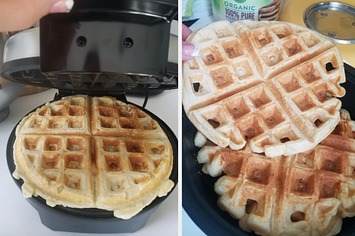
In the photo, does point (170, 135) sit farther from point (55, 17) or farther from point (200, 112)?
point (55, 17)

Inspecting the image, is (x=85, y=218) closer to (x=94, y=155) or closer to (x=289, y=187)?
(x=94, y=155)

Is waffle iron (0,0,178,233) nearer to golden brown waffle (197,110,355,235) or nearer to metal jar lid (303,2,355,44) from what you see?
golden brown waffle (197,110,355,235)

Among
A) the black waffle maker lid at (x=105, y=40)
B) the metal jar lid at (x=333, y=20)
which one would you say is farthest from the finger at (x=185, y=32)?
the metal jar lid at (x=333, y=20)

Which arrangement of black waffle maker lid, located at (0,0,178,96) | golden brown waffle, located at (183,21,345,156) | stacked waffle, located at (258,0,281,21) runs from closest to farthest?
black waffle maker lid, located at (0,0,178,96) → golden brown waffle, located at (183,21,345,156) → stacked waffle, located at (258,0,281,21)

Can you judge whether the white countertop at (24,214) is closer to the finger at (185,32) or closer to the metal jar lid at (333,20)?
the finger at (185,32)

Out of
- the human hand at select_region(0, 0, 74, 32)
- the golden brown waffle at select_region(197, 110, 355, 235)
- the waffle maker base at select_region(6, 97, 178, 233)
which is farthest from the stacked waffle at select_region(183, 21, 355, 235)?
the human hand at select_region(0, 0, 74, 32)

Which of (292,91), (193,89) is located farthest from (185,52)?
(292,91)

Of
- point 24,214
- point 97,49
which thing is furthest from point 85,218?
point 97,49

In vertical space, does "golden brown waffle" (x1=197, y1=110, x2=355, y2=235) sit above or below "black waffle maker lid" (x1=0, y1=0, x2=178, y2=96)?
below
